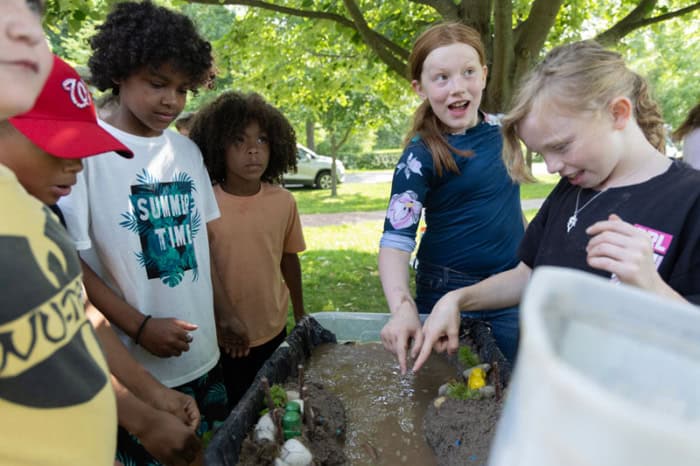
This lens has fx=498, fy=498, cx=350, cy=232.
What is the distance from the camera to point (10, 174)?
94 centimetres

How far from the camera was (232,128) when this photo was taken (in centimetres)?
273

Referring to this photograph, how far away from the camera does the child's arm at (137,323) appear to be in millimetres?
1766

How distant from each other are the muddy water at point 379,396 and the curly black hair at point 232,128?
1.21 meters

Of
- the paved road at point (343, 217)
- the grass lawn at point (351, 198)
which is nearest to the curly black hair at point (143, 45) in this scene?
the paved road at point (343, 217)

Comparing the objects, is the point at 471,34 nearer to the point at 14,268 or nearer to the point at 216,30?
the point at 14,268

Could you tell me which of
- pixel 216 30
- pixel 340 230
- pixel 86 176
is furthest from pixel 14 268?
pixel 216 30

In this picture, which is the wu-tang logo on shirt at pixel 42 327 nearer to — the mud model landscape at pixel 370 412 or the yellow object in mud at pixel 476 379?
the mud model landscape at pixel 370 412

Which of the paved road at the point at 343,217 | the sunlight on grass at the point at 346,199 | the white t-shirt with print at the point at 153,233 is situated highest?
the white t-shirt with print at the point at 153,233

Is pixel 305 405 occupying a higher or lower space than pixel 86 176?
lower

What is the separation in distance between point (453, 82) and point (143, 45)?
1248mm

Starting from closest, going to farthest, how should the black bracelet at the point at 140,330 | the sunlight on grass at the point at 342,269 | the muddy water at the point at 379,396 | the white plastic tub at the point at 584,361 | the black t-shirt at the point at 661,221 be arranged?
the white plastic tub at the point at 584,361
the black t-shirt at the point at 661,221
the muddy water at the point at 379,396
the black bracelet at the point at 140,330
the sunlight on grass at the point at 342,269

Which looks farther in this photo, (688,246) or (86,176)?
(86,176)

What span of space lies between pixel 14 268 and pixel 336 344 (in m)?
1.62

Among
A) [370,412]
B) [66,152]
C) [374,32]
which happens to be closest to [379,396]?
[370,412]
